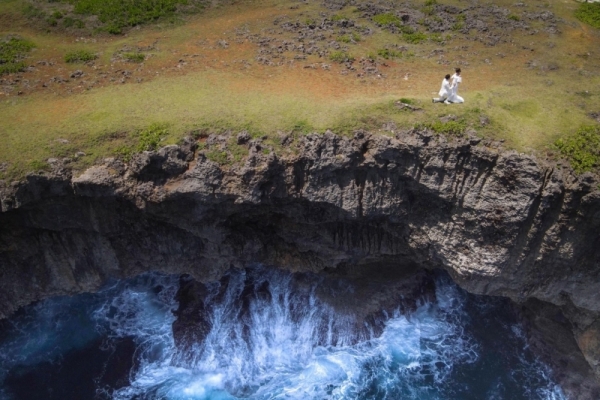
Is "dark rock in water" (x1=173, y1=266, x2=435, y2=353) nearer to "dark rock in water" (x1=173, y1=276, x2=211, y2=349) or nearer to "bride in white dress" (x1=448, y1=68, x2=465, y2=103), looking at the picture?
"dark rock in water" (x1=173, y1=276, x2=211, y2=349)

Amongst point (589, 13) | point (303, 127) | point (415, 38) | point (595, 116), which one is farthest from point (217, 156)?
point (589, 13)

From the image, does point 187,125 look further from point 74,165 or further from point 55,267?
point 55,267

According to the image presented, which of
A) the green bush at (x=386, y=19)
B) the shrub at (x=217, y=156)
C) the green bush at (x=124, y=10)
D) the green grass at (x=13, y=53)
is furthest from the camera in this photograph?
the green bush at (x=124, y=10)

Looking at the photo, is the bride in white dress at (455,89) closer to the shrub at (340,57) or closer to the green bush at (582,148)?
the green bush at (582,148)

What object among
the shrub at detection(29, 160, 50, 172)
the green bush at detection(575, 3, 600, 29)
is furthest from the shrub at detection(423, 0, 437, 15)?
the shrub at detection(29, 160, 50, 172)

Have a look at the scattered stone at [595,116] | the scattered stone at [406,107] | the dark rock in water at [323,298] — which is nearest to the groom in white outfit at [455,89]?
the scattered stone at [406,107]

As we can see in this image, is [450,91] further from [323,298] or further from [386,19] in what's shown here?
[323,298]

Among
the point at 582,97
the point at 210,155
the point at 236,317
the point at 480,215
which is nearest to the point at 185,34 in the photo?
the point at 210,155
